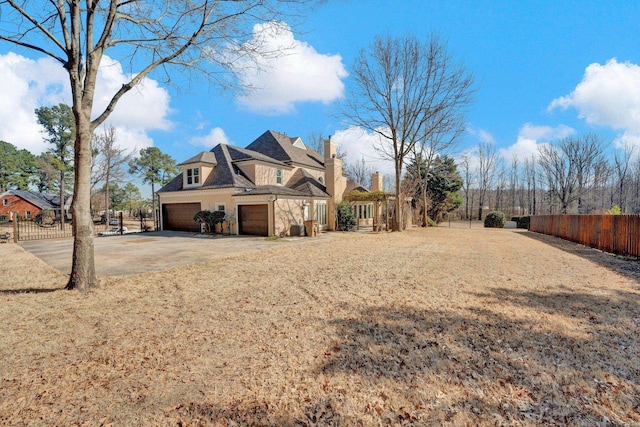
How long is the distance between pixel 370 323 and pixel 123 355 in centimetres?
323

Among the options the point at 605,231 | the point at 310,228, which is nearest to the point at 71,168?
the point at 310,228

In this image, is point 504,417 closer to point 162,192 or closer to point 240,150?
point 240,150

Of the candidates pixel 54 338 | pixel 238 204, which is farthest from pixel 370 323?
pixel 238 204

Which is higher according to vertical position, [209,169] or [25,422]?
[209,169]

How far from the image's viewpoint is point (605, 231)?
1152cm

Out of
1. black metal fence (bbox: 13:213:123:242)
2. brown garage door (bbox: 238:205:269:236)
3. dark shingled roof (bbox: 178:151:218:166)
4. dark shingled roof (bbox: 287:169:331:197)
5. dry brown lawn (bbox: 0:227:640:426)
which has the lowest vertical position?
dry brown lawn (bbox: 0:227:640:426)

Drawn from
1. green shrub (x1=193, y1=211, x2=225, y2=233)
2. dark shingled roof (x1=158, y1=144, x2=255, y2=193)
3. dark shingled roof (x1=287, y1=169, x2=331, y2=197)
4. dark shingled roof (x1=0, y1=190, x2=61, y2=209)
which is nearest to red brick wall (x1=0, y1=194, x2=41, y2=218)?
dark shingled roof (x1=0, y1=190, x2=61, y2=209)

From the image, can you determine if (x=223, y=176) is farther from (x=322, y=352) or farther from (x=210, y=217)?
(x=322, y=352)

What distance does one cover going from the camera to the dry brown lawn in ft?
8.39

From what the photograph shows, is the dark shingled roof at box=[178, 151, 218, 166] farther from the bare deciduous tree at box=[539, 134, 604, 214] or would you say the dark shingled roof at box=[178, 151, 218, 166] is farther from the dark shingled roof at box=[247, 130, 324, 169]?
the bare deciduous tree at box=[539, 134, 604, 214]

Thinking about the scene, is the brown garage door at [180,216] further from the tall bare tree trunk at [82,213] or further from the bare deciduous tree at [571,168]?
the bare deciduous tree at [571,168]

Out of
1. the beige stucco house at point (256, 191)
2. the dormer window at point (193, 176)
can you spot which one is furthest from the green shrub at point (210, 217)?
the dormer window at point (193, 176)

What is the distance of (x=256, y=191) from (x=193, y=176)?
568 cm

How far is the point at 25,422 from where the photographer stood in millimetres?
2387
